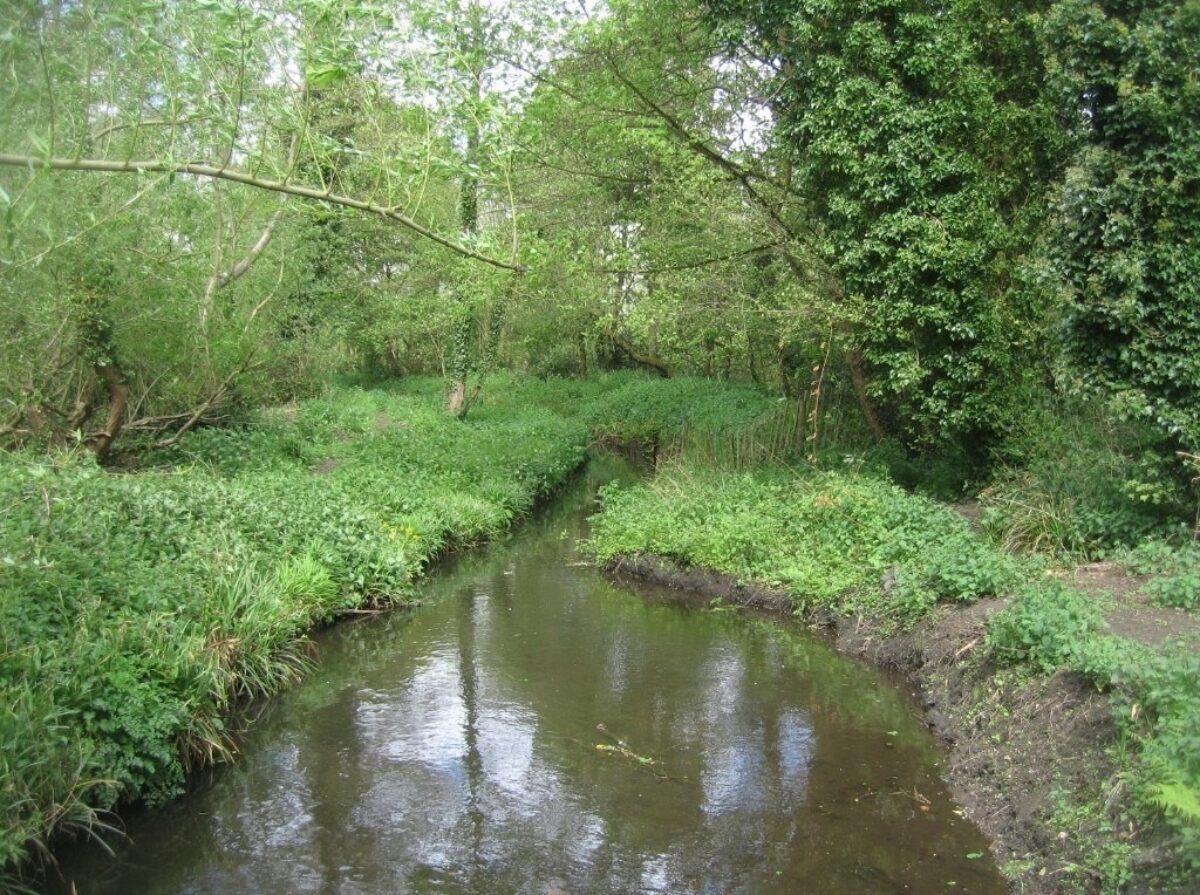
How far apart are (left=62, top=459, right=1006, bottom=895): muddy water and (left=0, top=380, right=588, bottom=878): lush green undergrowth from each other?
50 centimetres

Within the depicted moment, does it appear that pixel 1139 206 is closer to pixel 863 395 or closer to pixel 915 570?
pixel 915 570

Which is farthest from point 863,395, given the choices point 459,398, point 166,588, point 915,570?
point 459,398

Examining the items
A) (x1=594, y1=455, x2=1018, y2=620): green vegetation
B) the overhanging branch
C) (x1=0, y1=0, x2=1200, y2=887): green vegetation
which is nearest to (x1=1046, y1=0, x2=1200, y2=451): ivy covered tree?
(x1=0, y1=0, x2=1200, y2=887): green vegetation

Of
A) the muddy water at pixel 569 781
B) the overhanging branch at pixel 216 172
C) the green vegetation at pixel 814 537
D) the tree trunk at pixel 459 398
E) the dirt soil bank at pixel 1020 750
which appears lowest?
the muddy water at pixel 569 781

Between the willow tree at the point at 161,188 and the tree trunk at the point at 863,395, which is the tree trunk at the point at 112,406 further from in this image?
the tree trunk at the point at 863,395

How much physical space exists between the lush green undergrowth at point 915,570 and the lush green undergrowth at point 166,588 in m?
3.38

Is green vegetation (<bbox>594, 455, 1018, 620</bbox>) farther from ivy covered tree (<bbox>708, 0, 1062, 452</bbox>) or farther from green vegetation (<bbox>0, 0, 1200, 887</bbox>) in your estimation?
ivy covered tree (<bbox>708, 0, 1062, 452</bbox>)

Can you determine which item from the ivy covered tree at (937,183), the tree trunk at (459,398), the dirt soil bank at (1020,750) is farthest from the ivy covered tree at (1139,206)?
the tree trunk at (459,398)

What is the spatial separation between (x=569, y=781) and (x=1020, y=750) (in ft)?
10.6

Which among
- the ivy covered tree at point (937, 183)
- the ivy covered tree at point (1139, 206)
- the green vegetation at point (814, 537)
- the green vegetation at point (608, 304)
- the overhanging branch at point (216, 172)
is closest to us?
the overhanging branch at point (216, 172)

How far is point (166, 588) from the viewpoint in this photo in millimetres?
7605

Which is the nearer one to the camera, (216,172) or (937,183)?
(216,172)

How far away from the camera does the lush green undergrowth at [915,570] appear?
5.22 metres

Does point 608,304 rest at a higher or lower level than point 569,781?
higher
